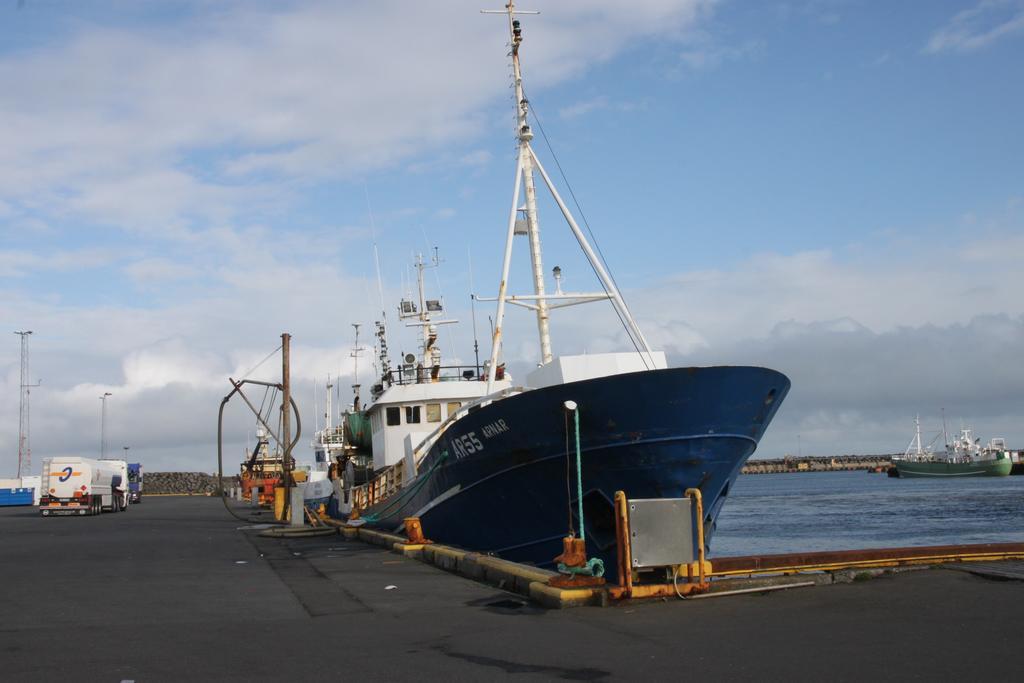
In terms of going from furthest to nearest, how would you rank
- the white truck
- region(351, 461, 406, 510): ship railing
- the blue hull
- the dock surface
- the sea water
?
1. the white truck
2. the sea water
3. region(351, 461, 406, 510): ship railing
4. the blue hull
5. the dock surface

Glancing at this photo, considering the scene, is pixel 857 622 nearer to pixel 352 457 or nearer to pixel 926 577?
pixel 926 577

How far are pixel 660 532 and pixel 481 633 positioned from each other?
6.43 ft

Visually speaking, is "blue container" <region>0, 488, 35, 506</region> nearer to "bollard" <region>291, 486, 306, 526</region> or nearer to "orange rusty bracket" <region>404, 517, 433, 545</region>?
"bollard" <region>291, 486, 306, 526</region>

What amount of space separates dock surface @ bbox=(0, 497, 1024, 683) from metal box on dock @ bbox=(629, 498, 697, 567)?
1.38 ft

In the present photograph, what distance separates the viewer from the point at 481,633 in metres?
7.58

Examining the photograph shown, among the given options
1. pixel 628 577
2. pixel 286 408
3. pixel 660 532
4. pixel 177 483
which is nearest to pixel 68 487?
pixel 286 408

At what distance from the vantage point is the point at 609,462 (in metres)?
12.0

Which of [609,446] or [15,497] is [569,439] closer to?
[609,446]

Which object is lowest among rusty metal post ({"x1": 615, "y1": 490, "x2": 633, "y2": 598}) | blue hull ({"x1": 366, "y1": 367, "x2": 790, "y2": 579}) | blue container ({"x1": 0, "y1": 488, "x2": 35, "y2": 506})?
A: blue container ({"x1": 0, "y1": 488, "x2": 35, "y2": 506})

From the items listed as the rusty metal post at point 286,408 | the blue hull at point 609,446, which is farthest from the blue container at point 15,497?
the blue hull at point 609,446

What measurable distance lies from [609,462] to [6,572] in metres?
9.35

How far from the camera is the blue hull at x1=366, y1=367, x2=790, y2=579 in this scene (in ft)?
38.1

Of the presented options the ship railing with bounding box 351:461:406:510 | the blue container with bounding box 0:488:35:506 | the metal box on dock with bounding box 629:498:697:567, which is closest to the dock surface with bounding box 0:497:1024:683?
the metal box on dock with bounding box 629:498:697:567

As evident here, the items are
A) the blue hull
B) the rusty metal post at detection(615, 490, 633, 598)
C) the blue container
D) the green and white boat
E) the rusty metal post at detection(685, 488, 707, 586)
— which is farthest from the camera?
the green and white boat
